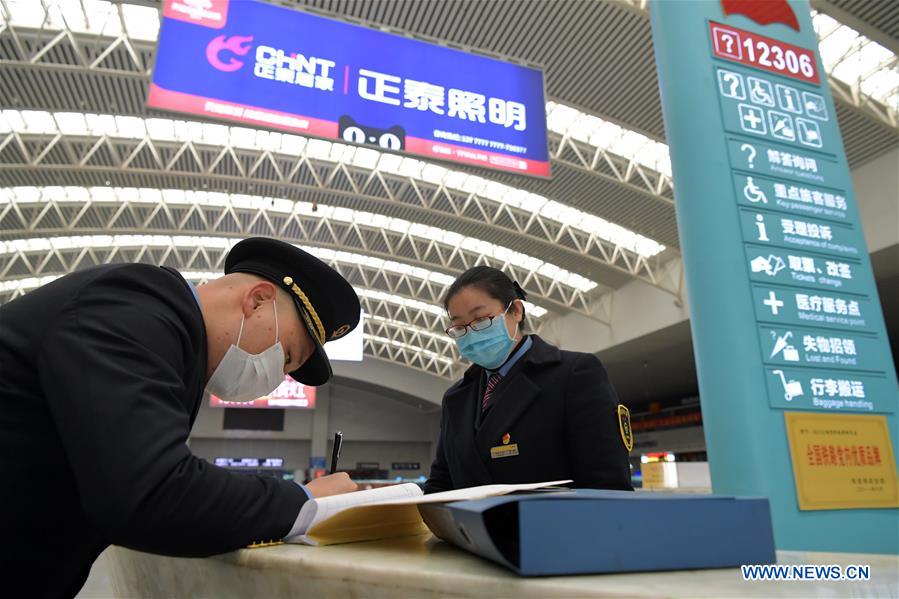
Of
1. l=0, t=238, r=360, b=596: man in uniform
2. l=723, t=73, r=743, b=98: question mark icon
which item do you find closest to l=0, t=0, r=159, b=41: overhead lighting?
l=723, t=73, r=743, b=98: question mark icon

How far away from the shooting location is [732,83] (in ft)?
10.3

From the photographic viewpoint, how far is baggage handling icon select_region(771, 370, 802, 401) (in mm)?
2666

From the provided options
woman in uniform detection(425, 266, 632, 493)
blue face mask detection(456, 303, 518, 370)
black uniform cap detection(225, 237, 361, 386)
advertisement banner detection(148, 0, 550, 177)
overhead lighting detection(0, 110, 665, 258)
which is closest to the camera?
black uniform cap detection(225, 237, 361, 386)

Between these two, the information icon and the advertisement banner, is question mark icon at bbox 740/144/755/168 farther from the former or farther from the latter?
the advertisement banner

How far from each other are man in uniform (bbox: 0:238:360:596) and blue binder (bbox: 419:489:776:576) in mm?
344

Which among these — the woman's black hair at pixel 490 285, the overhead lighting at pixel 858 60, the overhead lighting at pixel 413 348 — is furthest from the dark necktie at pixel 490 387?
the overhead lighting at pixel 413 348

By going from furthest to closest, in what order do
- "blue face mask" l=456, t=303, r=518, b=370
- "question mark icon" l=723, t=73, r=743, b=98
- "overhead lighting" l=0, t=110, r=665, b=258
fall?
"overhead lighting" l=0, t=110, r=665, b=258, "question mark icon" l=723, t=73, r=743, b=98, "blue face mask" l=456, t=303, r=518, b=370

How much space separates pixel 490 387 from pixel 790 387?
5.53 ft

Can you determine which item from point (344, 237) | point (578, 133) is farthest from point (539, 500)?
point (344, 237)

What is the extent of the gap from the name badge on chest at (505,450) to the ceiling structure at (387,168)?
497cm

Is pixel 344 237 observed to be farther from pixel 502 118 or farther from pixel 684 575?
pixel 684 575

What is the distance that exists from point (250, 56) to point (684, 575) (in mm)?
5796

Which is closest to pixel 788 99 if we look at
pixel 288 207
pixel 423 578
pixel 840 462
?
pixel 840 462

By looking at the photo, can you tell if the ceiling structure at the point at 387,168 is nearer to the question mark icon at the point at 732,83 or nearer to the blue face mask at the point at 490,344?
the blue face mask at the point at 490,344
